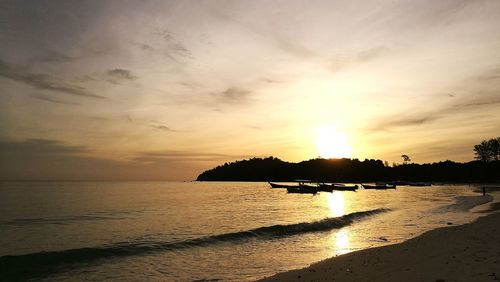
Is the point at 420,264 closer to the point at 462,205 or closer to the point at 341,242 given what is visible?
the point at 341,242

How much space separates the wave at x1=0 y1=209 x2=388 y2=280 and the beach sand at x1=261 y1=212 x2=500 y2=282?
11.8 m

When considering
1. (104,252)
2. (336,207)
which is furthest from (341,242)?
(336,207)

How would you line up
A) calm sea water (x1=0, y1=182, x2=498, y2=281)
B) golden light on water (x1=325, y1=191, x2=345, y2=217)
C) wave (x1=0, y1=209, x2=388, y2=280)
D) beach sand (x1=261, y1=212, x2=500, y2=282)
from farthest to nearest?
golden light on water (x1=325, y1=191, x2=345, y2=217) < wave (x1=0, y1=209, x2=388, y2=280) < calm sea water (x1=0, y1=182, x2=498, y2=281) < beach sand (x1=261, y1=212, x2=500, y2=282)

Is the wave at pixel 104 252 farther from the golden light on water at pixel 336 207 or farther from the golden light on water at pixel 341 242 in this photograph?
the golden light on water at pixel 336 207

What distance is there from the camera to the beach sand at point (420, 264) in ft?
39.2

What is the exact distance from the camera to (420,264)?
559 inches

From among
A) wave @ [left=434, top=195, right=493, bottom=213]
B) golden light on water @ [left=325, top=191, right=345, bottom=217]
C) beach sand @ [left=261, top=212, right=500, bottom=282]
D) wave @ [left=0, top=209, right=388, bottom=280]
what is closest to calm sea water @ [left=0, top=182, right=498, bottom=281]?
wave @ [left=0, top=209, right=388, bottom=280]

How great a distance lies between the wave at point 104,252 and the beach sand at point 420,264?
1177 centimetres

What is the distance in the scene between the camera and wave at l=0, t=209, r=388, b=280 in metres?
19.0

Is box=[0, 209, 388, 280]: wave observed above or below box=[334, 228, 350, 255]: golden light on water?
below

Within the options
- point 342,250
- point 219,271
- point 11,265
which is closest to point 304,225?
point 342,250

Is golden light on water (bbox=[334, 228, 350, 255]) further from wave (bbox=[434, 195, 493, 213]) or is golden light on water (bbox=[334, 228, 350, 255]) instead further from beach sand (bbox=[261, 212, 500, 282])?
wave (bbox=[434, 195, 493, 213])

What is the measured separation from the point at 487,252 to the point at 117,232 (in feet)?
91.0

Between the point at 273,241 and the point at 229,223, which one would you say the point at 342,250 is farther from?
the point at 229,223
